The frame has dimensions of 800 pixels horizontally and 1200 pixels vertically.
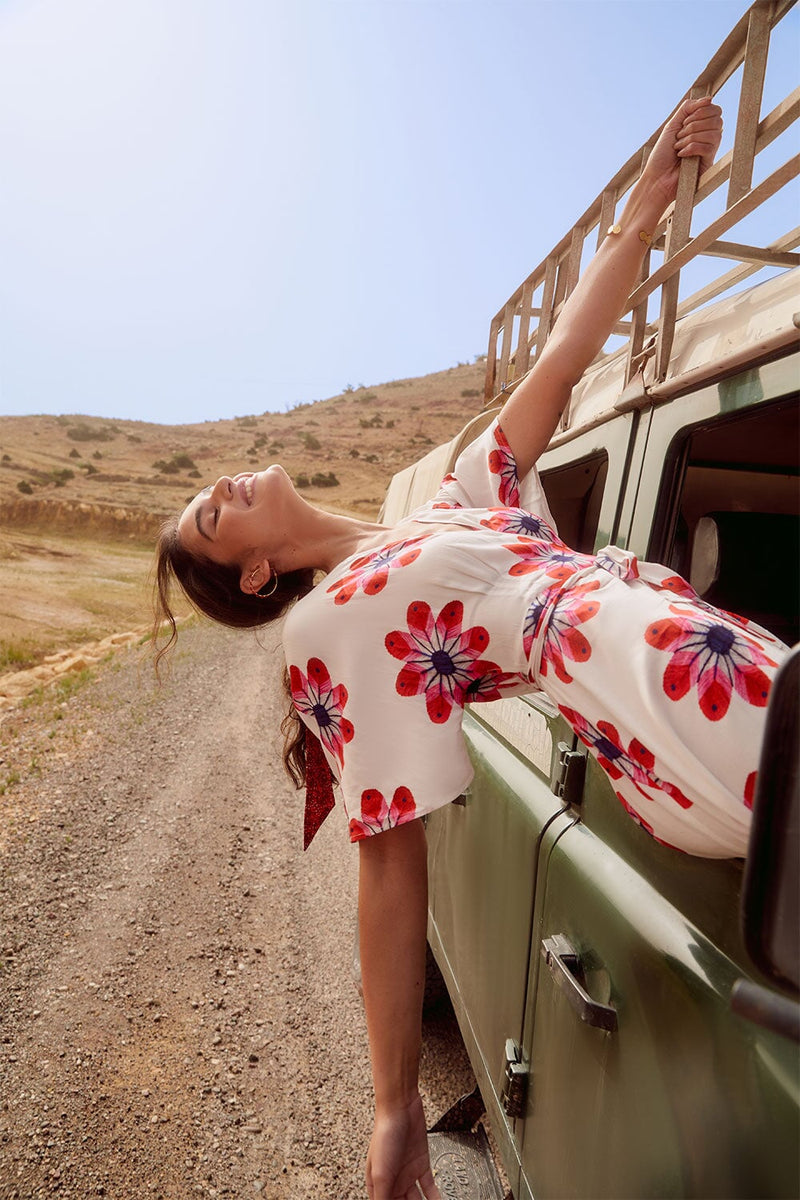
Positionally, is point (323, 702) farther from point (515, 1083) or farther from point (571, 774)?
point (515, 1083)

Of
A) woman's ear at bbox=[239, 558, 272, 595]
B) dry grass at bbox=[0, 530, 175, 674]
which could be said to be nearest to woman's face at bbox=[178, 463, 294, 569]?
woman's ear at bbox=[239, 558, 272, 595]

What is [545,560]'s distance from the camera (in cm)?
136

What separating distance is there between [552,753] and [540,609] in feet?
1.70

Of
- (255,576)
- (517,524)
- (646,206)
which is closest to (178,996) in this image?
(255,576)

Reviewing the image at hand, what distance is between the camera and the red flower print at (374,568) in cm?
136

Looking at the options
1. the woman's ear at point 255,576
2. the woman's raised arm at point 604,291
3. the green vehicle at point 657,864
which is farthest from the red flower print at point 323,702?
the woman's raised arm at point 604,291

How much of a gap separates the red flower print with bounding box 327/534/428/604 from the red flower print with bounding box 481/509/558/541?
0.57ft

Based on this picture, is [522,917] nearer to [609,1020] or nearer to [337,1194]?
[609,1020]

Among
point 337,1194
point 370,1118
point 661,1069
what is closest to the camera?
point 661,1069

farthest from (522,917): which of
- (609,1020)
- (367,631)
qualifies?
(367,631)

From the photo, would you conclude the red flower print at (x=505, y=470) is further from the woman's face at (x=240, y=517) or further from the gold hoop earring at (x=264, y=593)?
the gold hoop earring at (x=264, y=593)

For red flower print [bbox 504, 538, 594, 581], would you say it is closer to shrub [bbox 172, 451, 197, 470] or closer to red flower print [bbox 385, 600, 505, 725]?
red flower print [bbox 385, 600, 505, 725]

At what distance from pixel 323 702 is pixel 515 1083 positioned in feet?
2.94

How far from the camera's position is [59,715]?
294 inches
